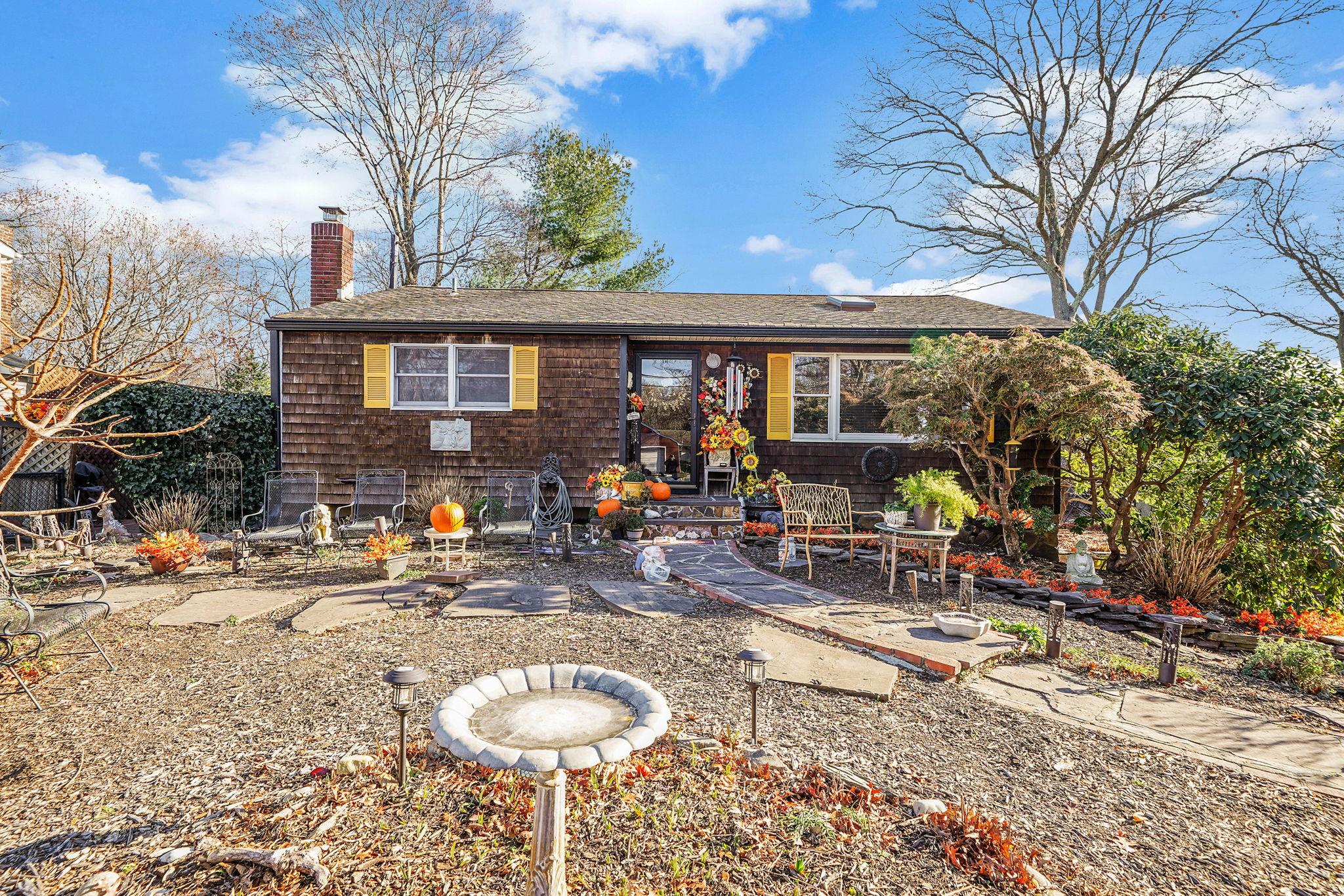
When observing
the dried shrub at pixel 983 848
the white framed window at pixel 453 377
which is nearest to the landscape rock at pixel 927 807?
the dried shrub at pixel 983 848

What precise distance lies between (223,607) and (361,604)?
3.61 feet

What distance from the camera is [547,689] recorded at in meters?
2.44

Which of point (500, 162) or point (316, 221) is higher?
point (500, 162)

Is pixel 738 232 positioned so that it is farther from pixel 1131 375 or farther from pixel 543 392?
pixel 1131 375

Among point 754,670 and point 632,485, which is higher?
point 632,485

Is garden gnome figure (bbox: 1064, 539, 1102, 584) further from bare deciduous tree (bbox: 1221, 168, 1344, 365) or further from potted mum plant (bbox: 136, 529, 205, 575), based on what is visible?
bare deciduous tree (bbox: 1221, 168, 1344, 365)

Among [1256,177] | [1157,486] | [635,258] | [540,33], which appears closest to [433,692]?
[1157,486]

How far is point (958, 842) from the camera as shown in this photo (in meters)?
2.42

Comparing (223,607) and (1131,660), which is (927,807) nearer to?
(1131,660)

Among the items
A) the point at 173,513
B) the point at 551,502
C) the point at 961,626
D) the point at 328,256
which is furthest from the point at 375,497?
the point at 961,626

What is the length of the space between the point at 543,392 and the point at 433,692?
6.38 meters

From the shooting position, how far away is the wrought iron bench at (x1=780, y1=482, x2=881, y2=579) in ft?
22.9

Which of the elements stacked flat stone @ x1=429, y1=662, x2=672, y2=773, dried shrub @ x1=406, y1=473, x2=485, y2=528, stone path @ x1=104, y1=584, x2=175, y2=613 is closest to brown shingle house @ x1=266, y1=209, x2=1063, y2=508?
dried shrub @ x1=406, y1=473, x2=485, y2=528

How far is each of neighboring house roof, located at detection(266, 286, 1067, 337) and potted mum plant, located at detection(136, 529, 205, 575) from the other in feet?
12.3
